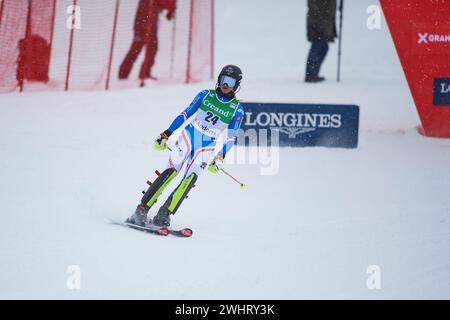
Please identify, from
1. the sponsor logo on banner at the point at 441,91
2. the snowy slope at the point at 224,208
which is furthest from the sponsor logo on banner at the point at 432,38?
the snowy slope at the point at 224,208

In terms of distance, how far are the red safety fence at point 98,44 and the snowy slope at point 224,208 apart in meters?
0.68

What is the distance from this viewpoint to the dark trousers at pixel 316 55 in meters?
12.0

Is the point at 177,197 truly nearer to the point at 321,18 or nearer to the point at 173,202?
the point at 173,202

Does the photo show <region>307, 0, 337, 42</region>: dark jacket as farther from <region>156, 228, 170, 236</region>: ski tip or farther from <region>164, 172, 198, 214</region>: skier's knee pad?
<region>156, 228, 170, 236</region>: ski tip

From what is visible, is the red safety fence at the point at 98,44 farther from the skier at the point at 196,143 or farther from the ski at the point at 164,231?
the ski at the point at 164,231

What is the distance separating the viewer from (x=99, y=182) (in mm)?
7977

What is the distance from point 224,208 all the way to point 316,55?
5.51 m

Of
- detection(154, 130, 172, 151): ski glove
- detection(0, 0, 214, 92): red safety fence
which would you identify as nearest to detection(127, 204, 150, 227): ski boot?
detection(154, 130, 172, 151): ski glove

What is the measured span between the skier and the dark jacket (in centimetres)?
582

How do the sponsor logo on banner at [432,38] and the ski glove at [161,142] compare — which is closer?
the ski glove at [161,142]

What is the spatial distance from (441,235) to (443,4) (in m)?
4.52

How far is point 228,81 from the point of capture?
255 inches

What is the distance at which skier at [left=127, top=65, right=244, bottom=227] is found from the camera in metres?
6.54
